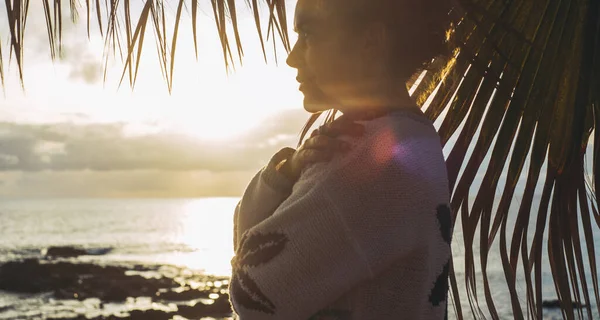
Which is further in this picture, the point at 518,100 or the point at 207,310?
the point at 207,310

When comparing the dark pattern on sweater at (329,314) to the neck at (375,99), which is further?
the neck at (375,99)

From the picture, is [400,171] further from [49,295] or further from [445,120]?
[49,295]

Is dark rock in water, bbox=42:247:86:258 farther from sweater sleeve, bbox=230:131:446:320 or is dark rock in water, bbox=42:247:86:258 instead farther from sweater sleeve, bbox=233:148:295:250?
sweater sleeve, bbox=230:131:446:320

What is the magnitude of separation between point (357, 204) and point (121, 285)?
23247 millimetres

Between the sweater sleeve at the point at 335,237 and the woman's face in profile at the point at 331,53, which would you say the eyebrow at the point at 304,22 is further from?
the sweater sleeve at the point at 335,237

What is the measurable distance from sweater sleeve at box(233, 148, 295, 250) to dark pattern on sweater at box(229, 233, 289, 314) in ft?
0.43

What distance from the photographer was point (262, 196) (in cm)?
124

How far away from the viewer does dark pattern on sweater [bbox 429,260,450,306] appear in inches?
44.6

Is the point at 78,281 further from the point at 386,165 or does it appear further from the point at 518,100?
the point at 386,165

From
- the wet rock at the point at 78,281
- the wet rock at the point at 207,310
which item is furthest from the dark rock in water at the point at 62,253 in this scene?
the wet rock at the point at 207,310

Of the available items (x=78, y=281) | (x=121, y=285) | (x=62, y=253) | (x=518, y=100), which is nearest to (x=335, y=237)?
(x=518, y=100)

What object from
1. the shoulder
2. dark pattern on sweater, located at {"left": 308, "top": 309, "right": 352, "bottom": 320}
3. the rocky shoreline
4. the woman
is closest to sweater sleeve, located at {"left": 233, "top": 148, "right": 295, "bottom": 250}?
the woman

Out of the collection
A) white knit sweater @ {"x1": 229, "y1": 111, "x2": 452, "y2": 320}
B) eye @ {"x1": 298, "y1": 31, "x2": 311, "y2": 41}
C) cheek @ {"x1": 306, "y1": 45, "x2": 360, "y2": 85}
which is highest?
eye @ {"x1": 298, "y1": 31, "x2": 311, "y2": 41}

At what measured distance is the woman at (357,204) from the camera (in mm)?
1053
